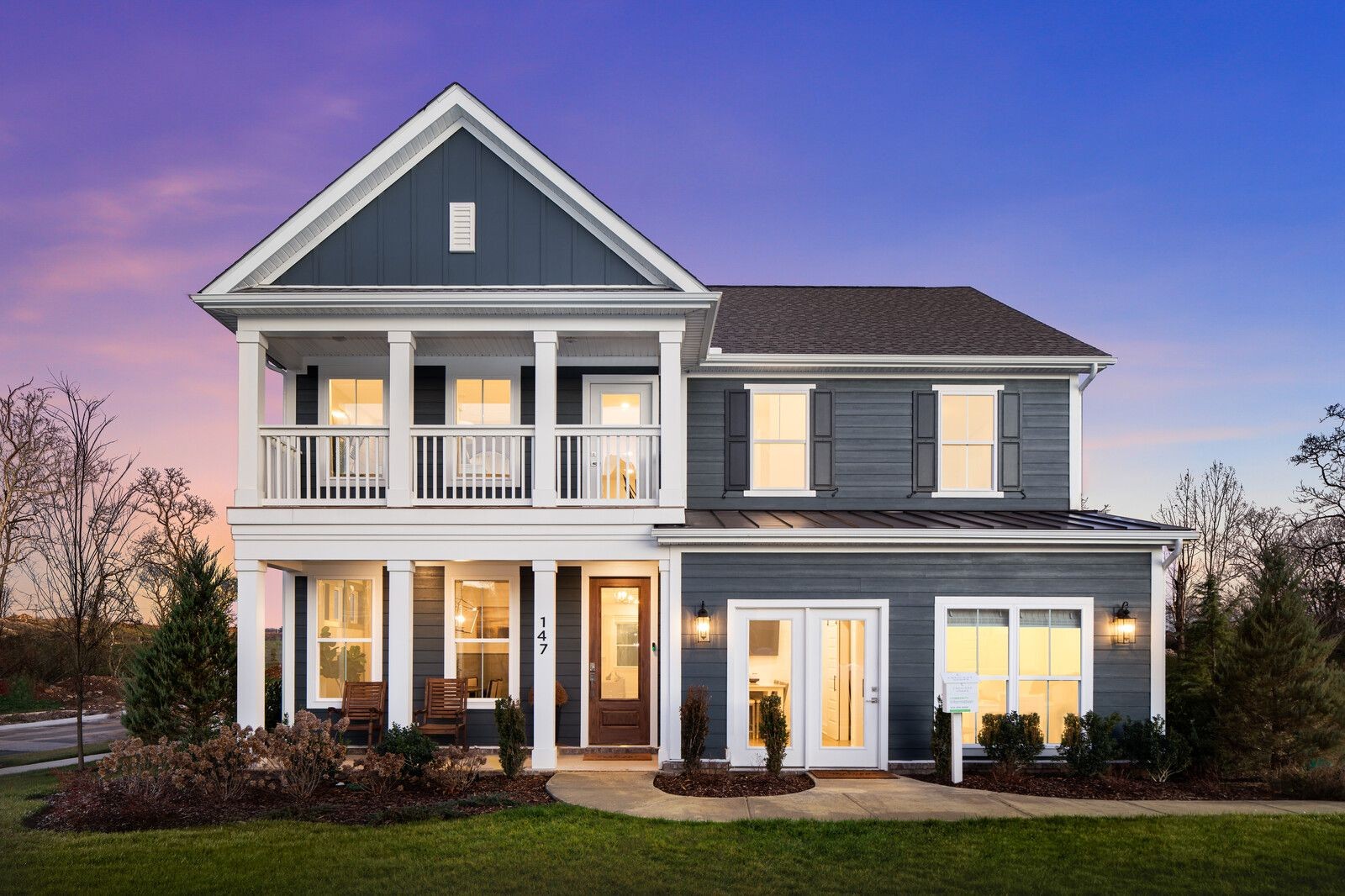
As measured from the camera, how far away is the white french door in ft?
37.2

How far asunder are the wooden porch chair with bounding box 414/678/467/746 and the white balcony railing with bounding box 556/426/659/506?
10.9 ft

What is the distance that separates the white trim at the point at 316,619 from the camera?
42.4ft

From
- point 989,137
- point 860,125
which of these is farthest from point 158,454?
point 989,137

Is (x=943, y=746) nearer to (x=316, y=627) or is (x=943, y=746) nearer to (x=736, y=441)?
(x=736, y=441)

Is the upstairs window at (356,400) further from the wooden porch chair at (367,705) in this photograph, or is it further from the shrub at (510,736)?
the shrub at (510,736)

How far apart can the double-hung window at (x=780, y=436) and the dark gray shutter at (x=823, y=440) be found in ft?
0.40

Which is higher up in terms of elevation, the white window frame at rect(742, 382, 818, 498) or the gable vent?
the gable vent

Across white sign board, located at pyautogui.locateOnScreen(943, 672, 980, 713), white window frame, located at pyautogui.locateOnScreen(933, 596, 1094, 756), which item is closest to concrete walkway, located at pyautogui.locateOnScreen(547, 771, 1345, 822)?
white sign board, located at pyautogui.locateOnScreen(943, 672, 980, 713)

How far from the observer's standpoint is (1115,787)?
34.4 ft

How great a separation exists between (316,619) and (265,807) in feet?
13.5

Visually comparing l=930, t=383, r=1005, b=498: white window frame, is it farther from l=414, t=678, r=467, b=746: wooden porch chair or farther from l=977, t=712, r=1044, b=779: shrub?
l=414, t=678, r=467, b=746: wooden porch chair

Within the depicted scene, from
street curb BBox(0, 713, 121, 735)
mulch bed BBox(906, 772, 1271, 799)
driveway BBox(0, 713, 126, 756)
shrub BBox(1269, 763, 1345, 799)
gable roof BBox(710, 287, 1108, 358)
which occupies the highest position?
gable roof BBox(710, 287, 1108, 358)

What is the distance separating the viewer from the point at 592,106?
23828mm

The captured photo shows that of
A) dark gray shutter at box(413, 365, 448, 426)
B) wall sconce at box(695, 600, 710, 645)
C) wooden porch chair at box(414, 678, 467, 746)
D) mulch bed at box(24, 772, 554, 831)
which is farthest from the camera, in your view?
dark gray shutter at box(413, 365, 448, 426)
